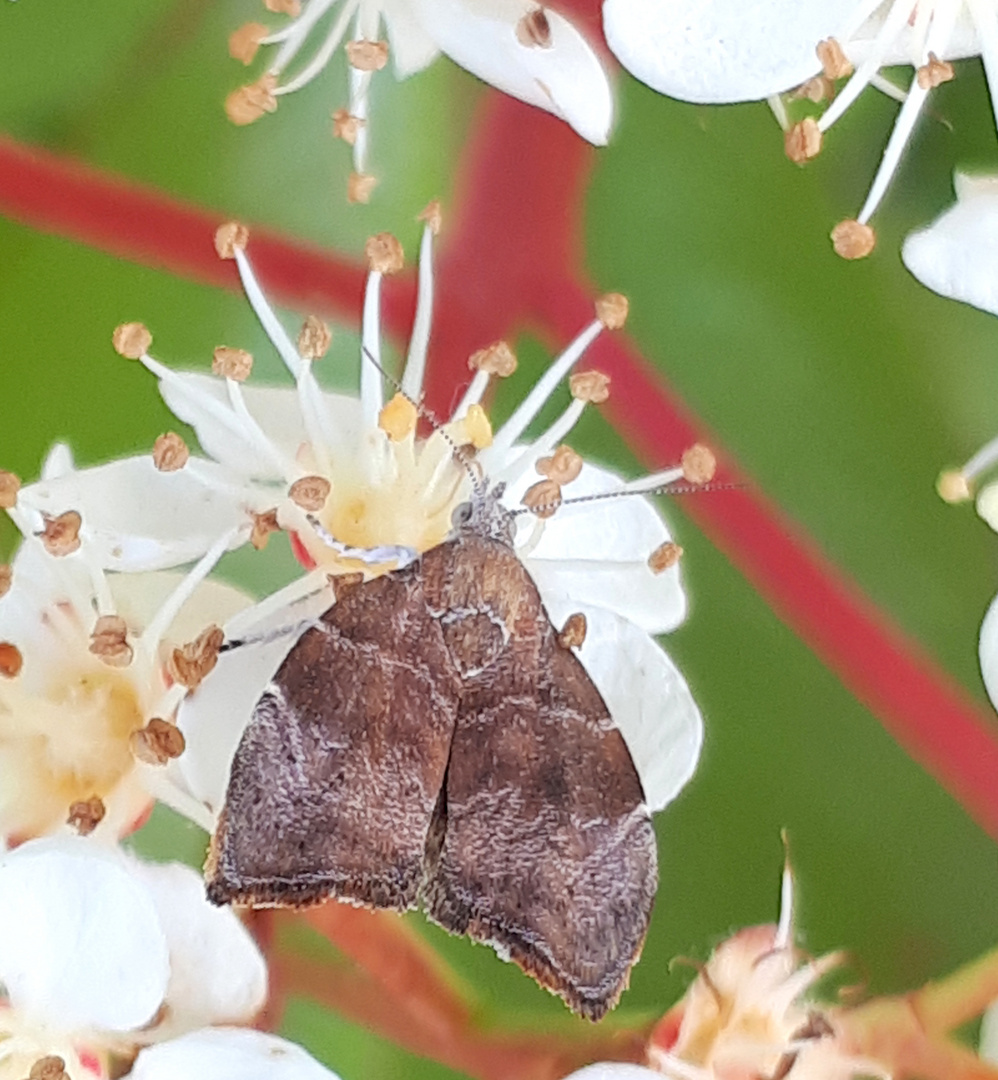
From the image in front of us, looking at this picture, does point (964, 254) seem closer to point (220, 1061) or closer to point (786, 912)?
point (786, 912)

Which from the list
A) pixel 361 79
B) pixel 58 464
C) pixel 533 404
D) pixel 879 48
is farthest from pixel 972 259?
pixel 58 464

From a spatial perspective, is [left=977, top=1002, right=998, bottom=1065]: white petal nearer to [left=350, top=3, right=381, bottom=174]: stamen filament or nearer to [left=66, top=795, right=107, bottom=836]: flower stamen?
[left=66, top=795, right=107, bottom=836]: flower stamen

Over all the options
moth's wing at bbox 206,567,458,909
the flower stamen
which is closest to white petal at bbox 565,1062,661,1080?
moth's wing at bbox 206,567,458,909

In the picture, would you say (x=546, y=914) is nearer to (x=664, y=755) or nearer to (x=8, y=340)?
(x=664, y=755)

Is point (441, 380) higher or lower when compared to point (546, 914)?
higher

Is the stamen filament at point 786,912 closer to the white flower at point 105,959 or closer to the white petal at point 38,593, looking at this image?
the white flower at point 105,959

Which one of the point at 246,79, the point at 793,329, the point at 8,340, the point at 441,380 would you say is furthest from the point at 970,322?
the point at 8,340

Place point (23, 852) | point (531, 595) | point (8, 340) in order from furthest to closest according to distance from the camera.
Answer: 1. point (8, 340)
2. point (531, 595)
3. point (23, 852)
